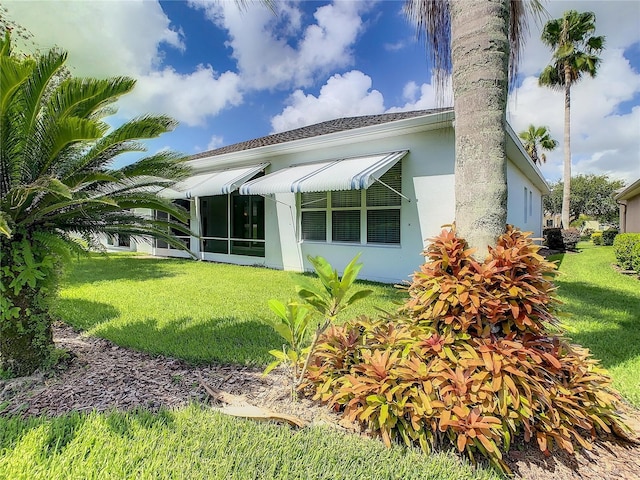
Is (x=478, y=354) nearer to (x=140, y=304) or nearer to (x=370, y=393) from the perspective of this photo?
(x=370, y=393)

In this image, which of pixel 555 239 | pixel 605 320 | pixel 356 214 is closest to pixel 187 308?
pixel 356 214

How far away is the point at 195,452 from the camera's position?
10.9 ft

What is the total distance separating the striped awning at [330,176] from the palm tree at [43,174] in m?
6.57

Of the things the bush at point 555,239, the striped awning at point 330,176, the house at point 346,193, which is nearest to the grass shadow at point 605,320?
the house at point 346,193

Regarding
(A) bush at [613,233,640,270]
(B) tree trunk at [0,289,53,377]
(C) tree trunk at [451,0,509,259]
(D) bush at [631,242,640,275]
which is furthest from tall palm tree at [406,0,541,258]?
(A) bush at [613,233,640,270]

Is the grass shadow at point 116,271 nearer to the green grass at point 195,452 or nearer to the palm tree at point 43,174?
the palm tree at point 43,174

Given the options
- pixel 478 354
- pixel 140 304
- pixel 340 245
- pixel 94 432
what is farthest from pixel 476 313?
pixel 340 245

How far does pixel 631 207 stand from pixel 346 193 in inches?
1126

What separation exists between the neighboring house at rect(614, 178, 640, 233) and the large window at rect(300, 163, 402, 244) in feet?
60.5

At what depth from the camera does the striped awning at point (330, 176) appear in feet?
36.9

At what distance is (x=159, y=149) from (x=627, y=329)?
10853 mm

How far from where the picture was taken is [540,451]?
3582mm

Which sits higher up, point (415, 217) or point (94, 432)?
point (415, 217)

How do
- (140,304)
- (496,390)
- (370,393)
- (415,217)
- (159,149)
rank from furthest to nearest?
1. (415,217)
2. (140,304)
3. (159,149)
4. (370,393)
5. (496,390)
